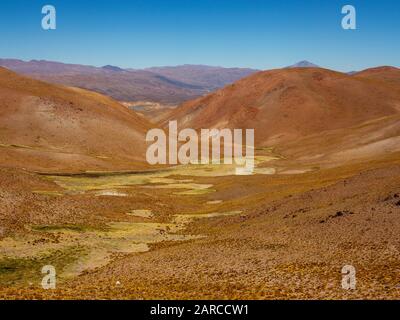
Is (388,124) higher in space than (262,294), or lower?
higher

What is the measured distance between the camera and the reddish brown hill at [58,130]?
98875mm

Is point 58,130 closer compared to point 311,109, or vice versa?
point 58,130

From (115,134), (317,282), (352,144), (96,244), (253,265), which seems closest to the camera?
(317,282)

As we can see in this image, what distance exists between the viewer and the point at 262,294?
23766 millimetres

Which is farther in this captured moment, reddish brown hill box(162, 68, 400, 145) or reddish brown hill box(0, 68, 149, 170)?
reddish brown hill box(162, 68, 400, 145)

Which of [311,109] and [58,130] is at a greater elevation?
[311,109]

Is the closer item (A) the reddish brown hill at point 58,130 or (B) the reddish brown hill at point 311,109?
(A) the reddish brown hill at point 58,130

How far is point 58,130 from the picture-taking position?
118 m

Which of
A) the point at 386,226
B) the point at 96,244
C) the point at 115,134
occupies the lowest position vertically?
the point at 96,244

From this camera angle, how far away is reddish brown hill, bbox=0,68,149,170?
98.9m
